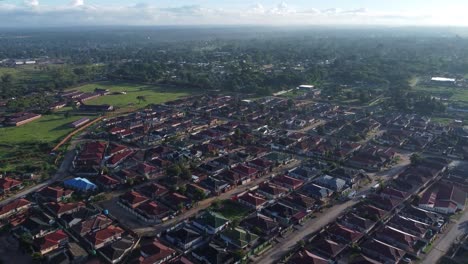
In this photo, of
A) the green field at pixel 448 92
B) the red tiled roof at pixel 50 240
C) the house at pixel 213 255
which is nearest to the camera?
the house at pixel 213 255

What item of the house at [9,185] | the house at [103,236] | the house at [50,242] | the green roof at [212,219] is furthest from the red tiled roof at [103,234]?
the house at [9,185]

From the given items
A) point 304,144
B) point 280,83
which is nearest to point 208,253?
point 304,144

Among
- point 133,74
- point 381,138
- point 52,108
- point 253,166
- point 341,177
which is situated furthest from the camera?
point 133,74

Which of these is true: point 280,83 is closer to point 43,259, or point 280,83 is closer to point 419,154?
point 419,154

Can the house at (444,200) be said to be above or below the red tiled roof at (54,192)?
below

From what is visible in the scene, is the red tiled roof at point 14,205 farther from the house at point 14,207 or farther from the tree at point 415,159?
the tree at point 415,159

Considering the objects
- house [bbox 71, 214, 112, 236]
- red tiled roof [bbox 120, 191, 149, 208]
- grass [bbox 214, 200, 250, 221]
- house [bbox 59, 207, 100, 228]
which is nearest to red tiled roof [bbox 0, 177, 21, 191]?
house [bbox 59, 207, 100, 228]

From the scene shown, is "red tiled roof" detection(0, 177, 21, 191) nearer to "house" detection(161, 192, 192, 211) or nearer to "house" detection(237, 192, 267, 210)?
"house" detection(161, 192, 192, 211)
